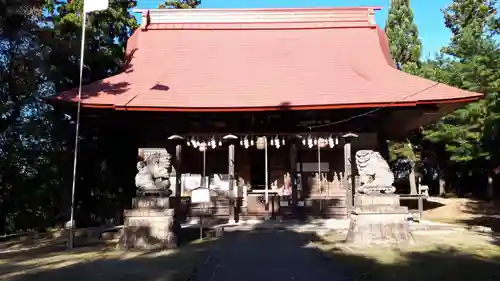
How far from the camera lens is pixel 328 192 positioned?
14164mm

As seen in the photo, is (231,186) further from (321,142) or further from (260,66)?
(260,66)

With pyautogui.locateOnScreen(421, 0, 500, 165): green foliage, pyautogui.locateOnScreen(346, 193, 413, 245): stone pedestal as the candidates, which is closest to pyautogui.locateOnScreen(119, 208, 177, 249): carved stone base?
pyautogui.locateOnScreen(346, 193, 413, 245): stone pedestal

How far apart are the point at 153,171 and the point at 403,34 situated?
20.2 metres

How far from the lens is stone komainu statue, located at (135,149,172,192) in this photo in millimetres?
8727

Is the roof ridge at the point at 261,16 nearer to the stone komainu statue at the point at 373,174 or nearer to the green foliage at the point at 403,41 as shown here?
the stone komainu statue at the point at 373,174

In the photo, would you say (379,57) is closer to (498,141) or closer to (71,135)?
(498,141)

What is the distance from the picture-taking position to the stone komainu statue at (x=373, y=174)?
8.86 m

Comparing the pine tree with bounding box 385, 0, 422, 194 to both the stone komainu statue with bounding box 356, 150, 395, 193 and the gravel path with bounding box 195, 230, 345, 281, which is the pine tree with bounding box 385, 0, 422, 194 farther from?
the gravel path with bounding box 195, 230, 345, 281

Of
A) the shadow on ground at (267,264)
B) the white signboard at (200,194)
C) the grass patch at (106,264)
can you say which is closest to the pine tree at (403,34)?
the white signboard at (200,194)

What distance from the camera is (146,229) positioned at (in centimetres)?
863

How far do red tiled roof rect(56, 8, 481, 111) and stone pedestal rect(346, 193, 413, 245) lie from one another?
313 centimetres

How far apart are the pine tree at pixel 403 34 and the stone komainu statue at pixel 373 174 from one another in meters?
17.3

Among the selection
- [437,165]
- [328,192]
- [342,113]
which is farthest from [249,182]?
[437,165]

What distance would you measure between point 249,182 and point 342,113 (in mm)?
3826
